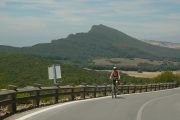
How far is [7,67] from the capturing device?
150375 mm

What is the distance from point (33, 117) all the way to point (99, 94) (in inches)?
768

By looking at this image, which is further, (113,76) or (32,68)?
(32,68)

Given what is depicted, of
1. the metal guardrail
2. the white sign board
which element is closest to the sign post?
the white sign board

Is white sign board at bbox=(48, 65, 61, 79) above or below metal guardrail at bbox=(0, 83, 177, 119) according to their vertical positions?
above

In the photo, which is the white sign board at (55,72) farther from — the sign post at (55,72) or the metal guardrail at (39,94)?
the metal guardrail at (39,94)

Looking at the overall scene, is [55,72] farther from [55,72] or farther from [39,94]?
[39,94]

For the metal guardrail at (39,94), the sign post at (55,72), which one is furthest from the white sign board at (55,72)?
the metal guardrail at (39,94)

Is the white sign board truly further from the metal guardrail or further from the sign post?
the metal guardrail

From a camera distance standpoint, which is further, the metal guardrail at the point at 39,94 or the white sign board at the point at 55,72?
the white sign board at the point at 55,72

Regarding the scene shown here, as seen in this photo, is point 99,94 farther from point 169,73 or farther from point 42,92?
point 169,73

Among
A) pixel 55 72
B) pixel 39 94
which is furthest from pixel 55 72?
pixel 39 94

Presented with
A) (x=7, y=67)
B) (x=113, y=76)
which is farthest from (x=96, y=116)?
(x=7, y=67)

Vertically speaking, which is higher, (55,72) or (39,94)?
(55,72)

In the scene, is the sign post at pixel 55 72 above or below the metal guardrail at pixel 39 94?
above
